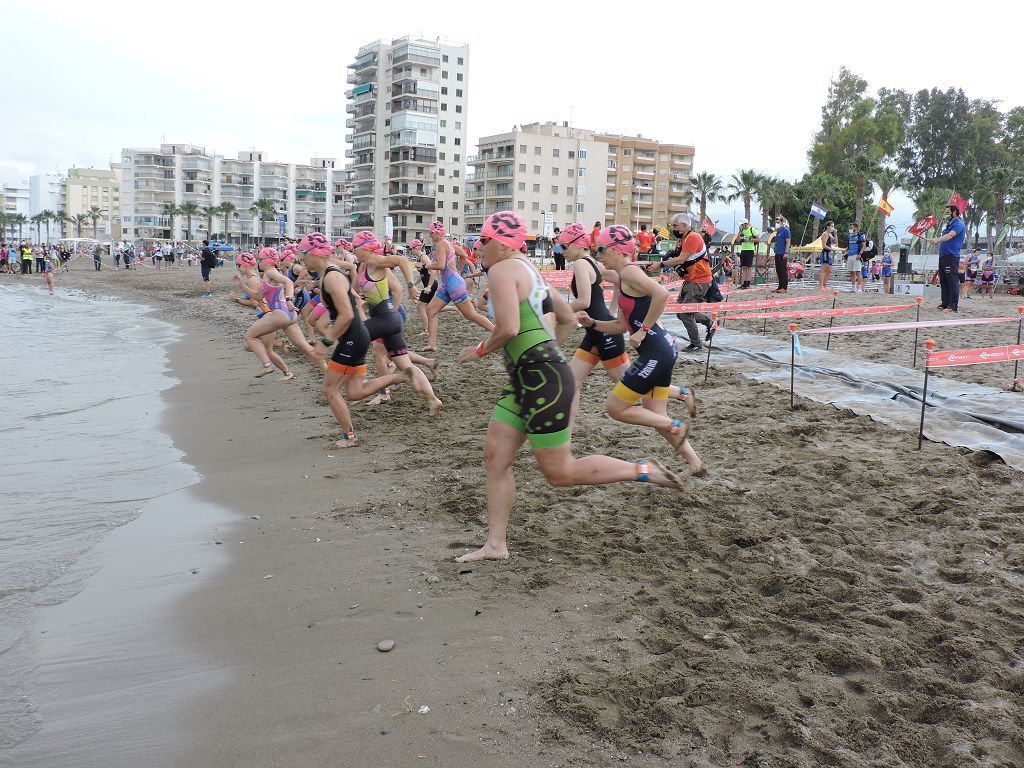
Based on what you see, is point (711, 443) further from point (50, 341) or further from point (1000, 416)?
point (50, 341)

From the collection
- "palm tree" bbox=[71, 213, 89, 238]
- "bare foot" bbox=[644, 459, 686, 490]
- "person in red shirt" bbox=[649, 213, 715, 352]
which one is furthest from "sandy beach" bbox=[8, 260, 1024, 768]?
"palm tree" bbox=[71, 213, 89, 238]

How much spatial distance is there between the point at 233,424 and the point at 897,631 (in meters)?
6.92

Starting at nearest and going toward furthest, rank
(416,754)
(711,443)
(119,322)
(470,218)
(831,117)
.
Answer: (416,754), (711,443), (119,322), (831,117), (470,218)

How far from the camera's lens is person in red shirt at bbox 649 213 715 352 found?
10.5 m

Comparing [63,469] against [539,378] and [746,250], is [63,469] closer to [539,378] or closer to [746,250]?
[539,378]

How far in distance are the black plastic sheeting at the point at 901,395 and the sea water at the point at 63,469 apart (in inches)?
239

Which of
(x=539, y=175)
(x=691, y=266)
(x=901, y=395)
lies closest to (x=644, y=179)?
(x=539, y=175)

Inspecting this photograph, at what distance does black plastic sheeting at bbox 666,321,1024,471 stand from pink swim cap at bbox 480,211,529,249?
13.2 ft

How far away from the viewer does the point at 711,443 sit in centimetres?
659

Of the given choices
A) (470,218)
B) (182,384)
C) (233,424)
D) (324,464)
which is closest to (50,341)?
(182,384)

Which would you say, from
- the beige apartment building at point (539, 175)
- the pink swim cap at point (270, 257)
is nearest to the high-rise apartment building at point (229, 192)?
the beige apartment building at point (539, 175)

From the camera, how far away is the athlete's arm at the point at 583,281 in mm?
6289

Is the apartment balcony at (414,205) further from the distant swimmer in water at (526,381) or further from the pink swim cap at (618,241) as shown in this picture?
the distant swimmer in water at (526,381)

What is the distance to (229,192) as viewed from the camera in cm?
13850
